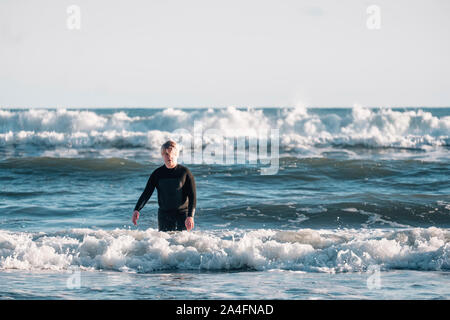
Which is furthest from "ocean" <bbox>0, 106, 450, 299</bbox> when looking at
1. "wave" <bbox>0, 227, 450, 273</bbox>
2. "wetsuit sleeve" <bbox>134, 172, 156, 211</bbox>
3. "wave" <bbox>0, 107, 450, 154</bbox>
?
"wave" <bbox>0, 107, 450, 154</bbox>

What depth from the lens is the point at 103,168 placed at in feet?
64.7

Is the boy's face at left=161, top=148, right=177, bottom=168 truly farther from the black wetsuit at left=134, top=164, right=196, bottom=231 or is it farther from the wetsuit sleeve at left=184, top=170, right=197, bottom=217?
the wetsuit sleeve at left=184, top=170, right=197, bottom=217

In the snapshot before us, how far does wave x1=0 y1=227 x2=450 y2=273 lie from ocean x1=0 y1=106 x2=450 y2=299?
0.06 ft

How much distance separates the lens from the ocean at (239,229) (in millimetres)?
7035

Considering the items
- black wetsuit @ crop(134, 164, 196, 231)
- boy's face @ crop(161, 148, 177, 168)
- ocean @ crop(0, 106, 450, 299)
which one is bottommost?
ocean @ crop(0, 106, 450, 299)

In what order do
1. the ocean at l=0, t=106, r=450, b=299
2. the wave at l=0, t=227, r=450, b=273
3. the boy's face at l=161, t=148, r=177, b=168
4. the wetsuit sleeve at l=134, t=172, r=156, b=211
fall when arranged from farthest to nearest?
the wave at l=0, t=227, r=450, b=273 < the wetsuit sleeve at l=134, t=172, r=156, b=211 < the boy's face at l=161, t=148, r=177, b=168 < the ocean at l=0, t=106, r=450, b=299

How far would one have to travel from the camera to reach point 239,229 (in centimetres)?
1098

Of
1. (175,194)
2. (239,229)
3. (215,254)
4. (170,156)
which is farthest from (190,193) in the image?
(239,229)

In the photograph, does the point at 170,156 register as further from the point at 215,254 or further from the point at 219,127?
the point at 219,127

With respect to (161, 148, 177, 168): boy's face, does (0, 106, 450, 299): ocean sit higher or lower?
lower

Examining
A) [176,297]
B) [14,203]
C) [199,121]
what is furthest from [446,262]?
[199,121]

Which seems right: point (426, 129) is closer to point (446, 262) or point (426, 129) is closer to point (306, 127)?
point (306, 127)

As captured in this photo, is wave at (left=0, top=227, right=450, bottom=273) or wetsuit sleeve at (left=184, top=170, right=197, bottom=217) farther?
Answer: wave at (left=0, top=227, right=450, bottom=273)

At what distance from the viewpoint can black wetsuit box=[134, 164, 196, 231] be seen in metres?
7.80
